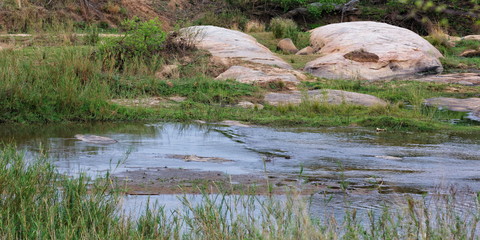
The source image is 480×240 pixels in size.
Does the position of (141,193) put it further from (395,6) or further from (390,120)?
(395,6)

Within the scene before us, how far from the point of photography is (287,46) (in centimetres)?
2341

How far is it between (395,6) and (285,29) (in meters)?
8.50

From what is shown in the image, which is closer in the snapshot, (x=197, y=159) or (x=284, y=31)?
(x=197, y=159)

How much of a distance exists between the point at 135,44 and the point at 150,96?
2.77 meters

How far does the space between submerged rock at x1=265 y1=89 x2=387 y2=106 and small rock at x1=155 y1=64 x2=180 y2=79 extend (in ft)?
8.74

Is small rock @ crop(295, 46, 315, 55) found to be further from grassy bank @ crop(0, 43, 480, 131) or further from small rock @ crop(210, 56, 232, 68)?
grassy bank @ crop(0, 43, 480, 131)

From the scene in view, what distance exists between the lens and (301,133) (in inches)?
456

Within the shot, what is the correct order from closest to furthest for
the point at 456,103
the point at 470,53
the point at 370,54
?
the point at 456,103
the point at 370,54
the point at 470,53

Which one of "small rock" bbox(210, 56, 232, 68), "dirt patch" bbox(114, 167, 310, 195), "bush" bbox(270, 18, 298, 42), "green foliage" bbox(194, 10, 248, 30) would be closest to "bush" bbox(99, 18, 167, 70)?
"small rock" bbox(210, 56, 232, 68)

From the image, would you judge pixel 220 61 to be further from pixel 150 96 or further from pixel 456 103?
pixel 456 103

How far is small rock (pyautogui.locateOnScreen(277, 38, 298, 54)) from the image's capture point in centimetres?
2328

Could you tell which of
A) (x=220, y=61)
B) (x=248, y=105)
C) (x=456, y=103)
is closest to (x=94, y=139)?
(x=248, y=105)

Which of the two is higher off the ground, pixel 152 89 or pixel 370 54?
pixel 370 54

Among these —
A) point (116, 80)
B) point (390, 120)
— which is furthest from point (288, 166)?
point (116, 80)
